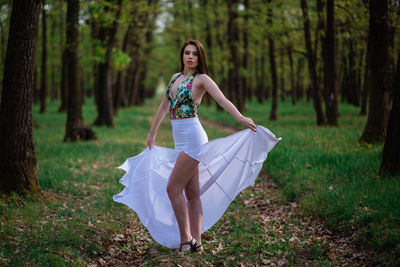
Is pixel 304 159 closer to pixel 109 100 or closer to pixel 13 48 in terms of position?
pixel 13 48

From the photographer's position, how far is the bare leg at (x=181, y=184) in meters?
4.37

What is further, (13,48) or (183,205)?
(13,48)

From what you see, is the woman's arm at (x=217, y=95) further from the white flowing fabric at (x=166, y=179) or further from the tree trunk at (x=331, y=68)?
the tree trunk at (x=331, y=68)

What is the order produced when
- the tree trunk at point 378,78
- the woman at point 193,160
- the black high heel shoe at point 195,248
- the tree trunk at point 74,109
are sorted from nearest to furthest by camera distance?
the woman at point 193,160 < the black high heel shoe at point 195,248 < the tree trunk at point 378,78 < the tree trunk at point 74,109

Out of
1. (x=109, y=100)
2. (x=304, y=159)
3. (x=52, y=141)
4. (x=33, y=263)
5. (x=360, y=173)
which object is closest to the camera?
(x=33, y=263)

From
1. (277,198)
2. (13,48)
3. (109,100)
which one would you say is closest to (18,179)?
(13,48)

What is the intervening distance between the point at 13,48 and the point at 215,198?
14.5 ft

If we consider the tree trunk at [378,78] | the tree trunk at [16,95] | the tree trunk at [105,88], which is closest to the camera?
the tree trunk at [16,95]

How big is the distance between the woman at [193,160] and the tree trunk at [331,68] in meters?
12.1

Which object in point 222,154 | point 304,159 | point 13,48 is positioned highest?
point 13,48

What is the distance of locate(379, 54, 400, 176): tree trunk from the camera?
20.5 ft

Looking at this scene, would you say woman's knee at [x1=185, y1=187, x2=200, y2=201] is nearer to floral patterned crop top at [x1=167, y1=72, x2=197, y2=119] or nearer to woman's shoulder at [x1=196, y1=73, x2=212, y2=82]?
floral patterned crop top at [x1=167, y1=72, x2=197, y2=119]

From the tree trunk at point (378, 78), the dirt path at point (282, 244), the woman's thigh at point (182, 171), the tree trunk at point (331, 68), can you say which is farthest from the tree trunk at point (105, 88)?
the woman's thigh at point (182, 171)

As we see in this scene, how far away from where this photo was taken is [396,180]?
20.0ft
